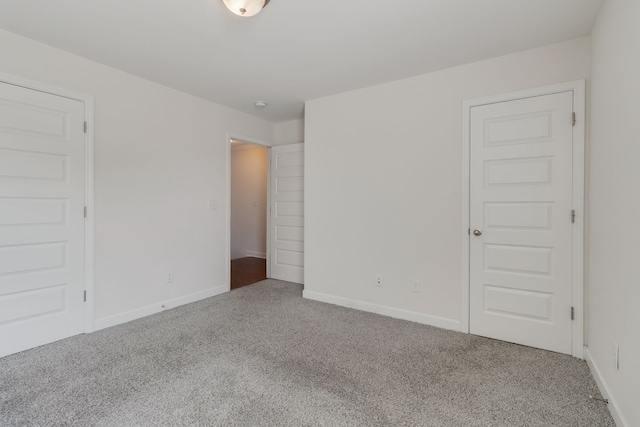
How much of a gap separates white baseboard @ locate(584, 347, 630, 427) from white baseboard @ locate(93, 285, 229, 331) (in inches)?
147

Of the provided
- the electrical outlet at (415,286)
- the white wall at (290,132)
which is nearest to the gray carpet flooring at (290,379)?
the electrical outlet at (415,286)

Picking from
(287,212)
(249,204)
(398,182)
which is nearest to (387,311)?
(398,182)

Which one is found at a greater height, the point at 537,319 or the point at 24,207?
the point at 24,207

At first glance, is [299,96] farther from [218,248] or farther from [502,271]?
[502,271]

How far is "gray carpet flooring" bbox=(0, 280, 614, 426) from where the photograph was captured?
1.69m

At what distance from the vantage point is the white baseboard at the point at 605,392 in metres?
1.59

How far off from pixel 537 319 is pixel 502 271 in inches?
17.7

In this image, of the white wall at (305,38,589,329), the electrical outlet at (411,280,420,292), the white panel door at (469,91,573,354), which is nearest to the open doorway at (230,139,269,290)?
the white wall at (305,38,589,329)

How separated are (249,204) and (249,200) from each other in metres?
0.09

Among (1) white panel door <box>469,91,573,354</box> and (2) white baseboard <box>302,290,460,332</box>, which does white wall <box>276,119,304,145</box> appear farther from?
(1) white panel door <box>469,91,573,354</box>

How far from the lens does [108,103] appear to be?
2916 millimetres

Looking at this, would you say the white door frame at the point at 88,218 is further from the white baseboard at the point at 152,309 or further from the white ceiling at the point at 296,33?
the white ceiling at the point at 296,33

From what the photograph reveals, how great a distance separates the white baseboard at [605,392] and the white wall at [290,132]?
3949 mm

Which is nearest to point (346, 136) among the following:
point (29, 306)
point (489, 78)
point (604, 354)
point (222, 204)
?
point (489, 78)
